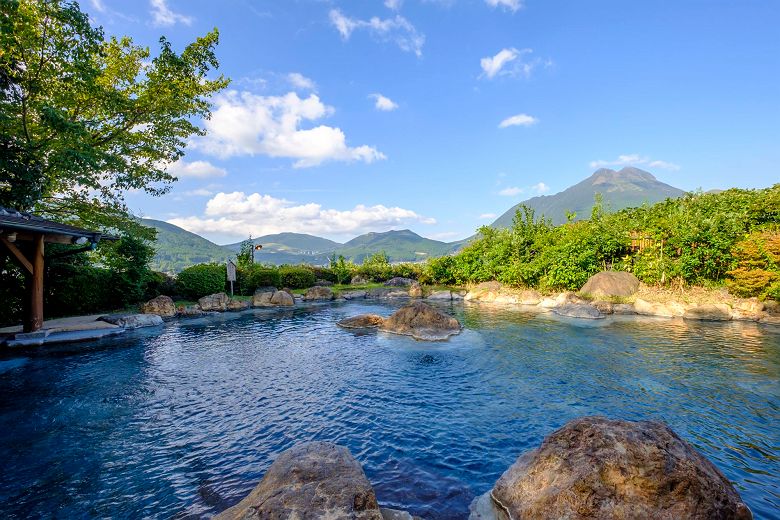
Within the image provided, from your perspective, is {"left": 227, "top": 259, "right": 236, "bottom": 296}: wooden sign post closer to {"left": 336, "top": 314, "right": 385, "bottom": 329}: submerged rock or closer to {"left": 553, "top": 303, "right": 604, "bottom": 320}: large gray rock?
{"left": 336, "top": 314, "right": 385, "bottom": 329}: submerged rock

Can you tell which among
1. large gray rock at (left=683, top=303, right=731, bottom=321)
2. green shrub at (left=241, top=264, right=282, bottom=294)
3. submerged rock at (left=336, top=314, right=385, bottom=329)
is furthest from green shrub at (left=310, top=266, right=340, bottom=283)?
large gray rock at (left=683, top=303, right=731, bottom=321)

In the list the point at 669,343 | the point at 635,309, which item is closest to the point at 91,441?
the point at 669,343

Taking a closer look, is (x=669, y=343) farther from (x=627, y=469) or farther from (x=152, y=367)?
(x=152, y=367)

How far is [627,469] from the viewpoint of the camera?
3846 millimetres

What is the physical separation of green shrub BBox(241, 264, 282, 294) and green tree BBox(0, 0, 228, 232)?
10197 millimetres

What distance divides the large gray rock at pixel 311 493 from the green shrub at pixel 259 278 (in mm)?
30305

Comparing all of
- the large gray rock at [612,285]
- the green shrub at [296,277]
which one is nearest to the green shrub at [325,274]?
the green shrub at [296,277]

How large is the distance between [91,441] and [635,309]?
2558cm

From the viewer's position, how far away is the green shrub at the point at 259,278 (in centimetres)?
3238

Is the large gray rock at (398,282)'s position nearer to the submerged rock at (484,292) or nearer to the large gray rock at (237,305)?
the submerged rock at (484,292)

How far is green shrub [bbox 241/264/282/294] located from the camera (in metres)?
32.4

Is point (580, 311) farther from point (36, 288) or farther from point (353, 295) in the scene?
point (36, 288)

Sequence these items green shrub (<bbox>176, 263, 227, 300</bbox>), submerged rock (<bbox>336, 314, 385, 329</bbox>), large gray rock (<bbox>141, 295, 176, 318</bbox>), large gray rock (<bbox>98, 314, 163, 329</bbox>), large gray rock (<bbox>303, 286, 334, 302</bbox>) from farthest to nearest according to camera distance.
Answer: large gray rock (<bbox>303, 286, 334, 302</bbox>)
green shrub (<bbox>176, 263, 227, 300</bbox>)
large gray rock (<bbox>141, 295, 176, 318</bbox>)
submerged rock (<bbox>336, 314, 385, 329</bbox>)
large gray rock (<bbox>98, 314, 163, 329</bbox>)

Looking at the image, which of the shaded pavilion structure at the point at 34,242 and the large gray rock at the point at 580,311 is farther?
the large gray rock at the point at 580,311
